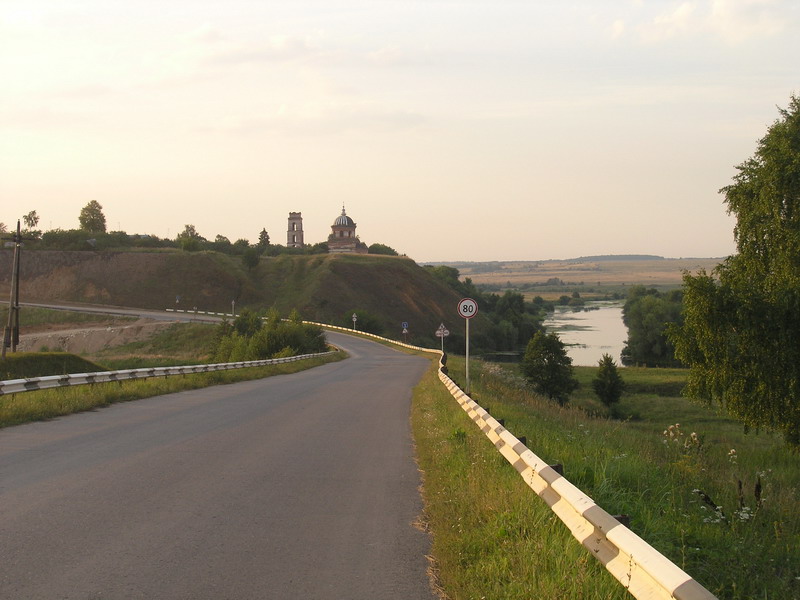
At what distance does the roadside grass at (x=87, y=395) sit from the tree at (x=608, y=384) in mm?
39802

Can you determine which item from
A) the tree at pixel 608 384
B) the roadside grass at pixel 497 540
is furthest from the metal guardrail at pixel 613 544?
the tree at pixel 608 384

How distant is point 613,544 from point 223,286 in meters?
127

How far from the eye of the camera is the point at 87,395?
1805cm

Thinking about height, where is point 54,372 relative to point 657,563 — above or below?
below

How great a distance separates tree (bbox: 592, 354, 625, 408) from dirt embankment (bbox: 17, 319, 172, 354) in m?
45.3

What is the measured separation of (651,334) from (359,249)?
10195cm

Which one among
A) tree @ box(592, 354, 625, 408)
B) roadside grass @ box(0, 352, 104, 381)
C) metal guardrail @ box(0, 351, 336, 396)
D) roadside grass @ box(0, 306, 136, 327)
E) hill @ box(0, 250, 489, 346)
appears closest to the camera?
metal guardrail @ box(0, 351, 336, 396)

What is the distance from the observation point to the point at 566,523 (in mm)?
5676

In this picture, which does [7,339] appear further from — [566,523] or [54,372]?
[566,523]

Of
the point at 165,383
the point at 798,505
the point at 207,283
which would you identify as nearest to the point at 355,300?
the point at 207,283

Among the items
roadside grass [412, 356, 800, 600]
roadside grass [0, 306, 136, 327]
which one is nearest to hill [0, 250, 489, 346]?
roadside grass [0, 306, 136, 327]

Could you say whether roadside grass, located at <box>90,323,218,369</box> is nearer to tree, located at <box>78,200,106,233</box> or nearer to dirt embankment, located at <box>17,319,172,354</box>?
dirt embankment, located at <box>17,319,172,354</box>

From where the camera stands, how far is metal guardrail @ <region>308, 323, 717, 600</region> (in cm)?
360

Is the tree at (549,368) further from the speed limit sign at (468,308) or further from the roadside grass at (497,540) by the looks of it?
the roadside grass at (497,540)
